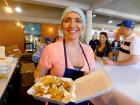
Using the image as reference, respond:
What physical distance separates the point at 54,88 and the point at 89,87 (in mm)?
200

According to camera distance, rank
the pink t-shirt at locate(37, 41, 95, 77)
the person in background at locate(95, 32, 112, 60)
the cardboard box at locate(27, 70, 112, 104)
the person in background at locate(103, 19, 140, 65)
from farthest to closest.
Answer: the person in background at locate(95, 32, 112, 60)
the person in background at locate(103, 19, 140, 65)
the pink t-shirt at locate(37, 41, 95, 77)
the cardboard box at locate(27, 70, 112, 104)

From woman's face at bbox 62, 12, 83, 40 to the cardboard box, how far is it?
314 millimetres

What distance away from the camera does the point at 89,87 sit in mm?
839

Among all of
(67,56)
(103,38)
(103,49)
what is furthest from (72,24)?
(103,38)

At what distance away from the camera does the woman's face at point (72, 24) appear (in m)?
1.00

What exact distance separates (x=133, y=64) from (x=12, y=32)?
263 inches

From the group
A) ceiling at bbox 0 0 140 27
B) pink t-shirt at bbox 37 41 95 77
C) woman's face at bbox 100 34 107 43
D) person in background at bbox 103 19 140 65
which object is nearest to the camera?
pink t-shirt at bbox 37 41 95 77

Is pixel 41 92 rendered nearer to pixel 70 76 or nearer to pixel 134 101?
pixel 70 76

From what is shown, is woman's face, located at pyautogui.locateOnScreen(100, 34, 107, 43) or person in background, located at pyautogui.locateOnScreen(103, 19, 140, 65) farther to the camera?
woman's face, located at pyautogui.locateOnScreen(100, 34, 107, 43)

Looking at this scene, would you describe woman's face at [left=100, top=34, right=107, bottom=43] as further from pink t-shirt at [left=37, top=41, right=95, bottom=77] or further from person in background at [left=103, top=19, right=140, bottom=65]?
pink t-shirt at [left=37, top=41, right=95, bottom=77]

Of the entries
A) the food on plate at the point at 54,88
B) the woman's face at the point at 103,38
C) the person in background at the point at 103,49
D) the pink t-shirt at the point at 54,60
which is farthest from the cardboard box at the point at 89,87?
the woman's face at the point at 103,38

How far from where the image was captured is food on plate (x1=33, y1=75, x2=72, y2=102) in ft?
2.58

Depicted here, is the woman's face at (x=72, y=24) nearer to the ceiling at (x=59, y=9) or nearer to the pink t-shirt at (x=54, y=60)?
the pink t-shirt at (x=54, y=60)

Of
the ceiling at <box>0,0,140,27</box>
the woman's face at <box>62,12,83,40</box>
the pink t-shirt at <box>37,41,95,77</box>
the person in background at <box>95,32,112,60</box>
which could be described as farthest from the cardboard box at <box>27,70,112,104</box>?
the ceiling at <box>0,0,140,27</box>
